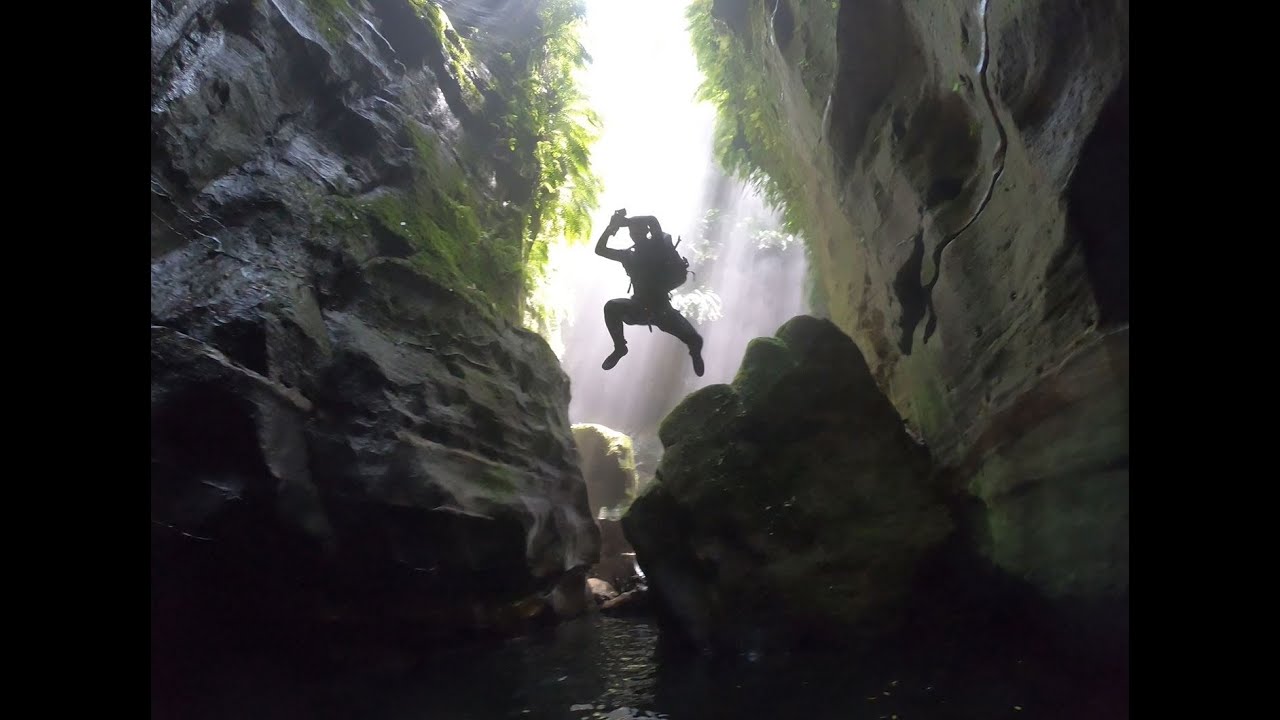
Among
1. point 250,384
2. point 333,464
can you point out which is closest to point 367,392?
point 333,464

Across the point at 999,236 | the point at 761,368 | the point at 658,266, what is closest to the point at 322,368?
the point at 658,266

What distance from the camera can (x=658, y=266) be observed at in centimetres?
767

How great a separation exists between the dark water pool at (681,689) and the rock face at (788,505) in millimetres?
485

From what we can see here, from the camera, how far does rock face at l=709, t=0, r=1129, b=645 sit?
11.6ft

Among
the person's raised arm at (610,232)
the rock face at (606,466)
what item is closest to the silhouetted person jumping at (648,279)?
the person's raised arm at (610,232)

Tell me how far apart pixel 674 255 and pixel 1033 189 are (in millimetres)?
4377

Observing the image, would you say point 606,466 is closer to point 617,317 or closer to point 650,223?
point 617,317

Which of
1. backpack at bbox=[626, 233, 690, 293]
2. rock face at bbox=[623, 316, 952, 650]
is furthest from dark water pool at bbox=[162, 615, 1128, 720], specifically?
backpack at bbox=[626, 233, 690, 293]

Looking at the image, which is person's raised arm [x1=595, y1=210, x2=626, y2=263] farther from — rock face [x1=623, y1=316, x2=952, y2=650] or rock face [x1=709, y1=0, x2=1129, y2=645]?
rock face [x1=709, y1=0, x2=1129, y2=645]

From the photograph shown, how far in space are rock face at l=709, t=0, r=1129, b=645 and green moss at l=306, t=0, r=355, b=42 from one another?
18.5 ft

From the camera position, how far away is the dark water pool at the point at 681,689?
3.77m

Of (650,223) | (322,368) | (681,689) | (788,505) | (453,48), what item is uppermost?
(453,48)

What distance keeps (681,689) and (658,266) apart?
5010 millimetres

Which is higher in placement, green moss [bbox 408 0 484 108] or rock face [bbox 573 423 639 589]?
green moss [bbox 408 0 484 108]
